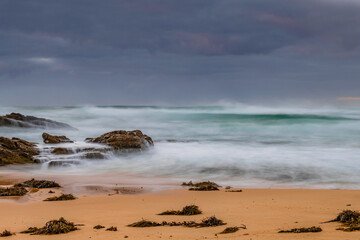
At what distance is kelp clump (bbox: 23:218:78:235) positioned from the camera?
17.7 ft

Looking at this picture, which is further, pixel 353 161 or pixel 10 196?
pixel 353 161

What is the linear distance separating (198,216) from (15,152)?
29.2 feet

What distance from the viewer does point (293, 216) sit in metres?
6.23

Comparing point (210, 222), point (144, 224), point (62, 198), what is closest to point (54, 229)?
point (144, 224)

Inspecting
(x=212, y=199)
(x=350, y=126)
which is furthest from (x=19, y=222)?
(x=350, y=126)

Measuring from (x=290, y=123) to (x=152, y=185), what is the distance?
27.9 m

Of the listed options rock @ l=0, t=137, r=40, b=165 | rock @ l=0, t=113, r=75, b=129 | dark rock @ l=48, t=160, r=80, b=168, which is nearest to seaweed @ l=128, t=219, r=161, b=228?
dark rock @ l=48, t=160, r=80, b=168

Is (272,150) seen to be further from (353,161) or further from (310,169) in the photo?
(310,169)

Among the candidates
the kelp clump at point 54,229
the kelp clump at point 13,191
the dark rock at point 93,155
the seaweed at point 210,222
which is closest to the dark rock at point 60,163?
the dark rock at point 93,155

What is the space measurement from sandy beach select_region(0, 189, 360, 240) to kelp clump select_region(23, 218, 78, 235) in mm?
120

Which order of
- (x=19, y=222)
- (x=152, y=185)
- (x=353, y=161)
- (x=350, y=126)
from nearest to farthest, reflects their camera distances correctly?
1. (x=19, y=222)
2. (x=152, y=185)
3. (x=353, y=161)
4. (x=350, y=126)

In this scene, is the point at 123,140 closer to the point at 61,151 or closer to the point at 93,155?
the point at 93,155

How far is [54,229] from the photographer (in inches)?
214

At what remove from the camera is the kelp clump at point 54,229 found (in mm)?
5410
